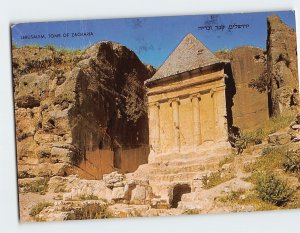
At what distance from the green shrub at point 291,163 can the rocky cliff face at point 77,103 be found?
1.85 m

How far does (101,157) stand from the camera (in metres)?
7.51

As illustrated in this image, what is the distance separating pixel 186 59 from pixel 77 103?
157 centimetres

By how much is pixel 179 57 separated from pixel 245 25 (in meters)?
0.96

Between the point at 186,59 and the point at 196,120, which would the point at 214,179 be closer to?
the point at 196,120

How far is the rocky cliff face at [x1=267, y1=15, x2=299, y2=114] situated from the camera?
7527mm

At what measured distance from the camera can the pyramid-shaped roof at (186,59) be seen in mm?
7586

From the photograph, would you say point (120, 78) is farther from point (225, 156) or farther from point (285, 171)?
point (285, 171)

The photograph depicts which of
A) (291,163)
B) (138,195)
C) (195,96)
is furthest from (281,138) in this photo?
(138,195)

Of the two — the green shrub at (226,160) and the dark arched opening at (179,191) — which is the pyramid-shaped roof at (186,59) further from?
the dark arched opening at (179,191)

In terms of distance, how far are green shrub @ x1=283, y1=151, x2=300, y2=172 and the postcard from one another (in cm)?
1

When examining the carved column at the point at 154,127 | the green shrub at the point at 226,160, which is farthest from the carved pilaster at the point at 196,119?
the carved column at the point at 154,127

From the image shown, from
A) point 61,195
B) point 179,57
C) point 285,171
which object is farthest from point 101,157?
point 285,171

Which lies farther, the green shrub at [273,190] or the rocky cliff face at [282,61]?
the rocky cliff face at [282,61]

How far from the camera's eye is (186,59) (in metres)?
7.72
